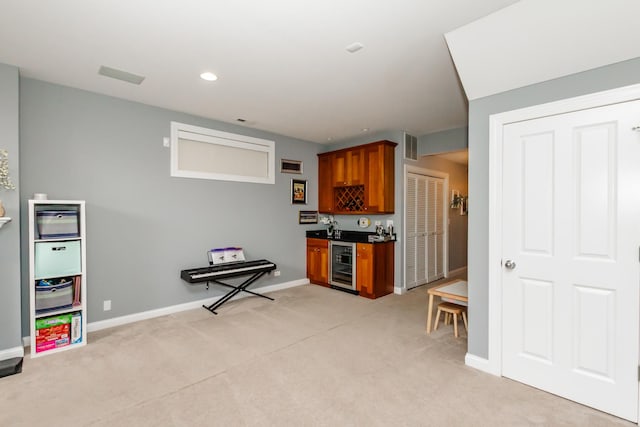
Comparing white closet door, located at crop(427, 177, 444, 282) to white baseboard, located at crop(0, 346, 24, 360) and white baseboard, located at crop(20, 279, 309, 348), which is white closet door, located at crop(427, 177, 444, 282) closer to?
white baseboard, located at crop(20, 279, 309, 348)

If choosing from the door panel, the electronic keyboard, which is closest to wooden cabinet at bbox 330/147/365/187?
the electronic keyboard

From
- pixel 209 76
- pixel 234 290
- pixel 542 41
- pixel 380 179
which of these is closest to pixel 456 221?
pixel 380 179

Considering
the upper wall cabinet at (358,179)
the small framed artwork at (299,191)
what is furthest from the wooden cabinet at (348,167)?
the small framed artwork at (299,191)

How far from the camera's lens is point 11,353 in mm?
2742

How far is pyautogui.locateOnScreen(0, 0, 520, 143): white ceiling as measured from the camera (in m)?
2.00

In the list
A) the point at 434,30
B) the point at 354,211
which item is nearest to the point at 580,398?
the point at 434,30

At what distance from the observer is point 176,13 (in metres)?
2.04

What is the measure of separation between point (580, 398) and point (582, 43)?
240cm

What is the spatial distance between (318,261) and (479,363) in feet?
10.9

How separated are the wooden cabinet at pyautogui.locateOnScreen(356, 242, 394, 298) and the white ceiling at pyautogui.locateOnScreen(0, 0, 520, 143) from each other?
2134mm

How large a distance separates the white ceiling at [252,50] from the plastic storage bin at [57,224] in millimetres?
1388

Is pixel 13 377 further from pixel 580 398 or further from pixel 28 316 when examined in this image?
pixel 580 398

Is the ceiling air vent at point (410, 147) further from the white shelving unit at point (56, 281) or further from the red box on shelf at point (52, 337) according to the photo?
the red box on shelf at point (52, 337)

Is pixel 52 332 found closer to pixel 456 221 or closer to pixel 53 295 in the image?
pixel 53 295
